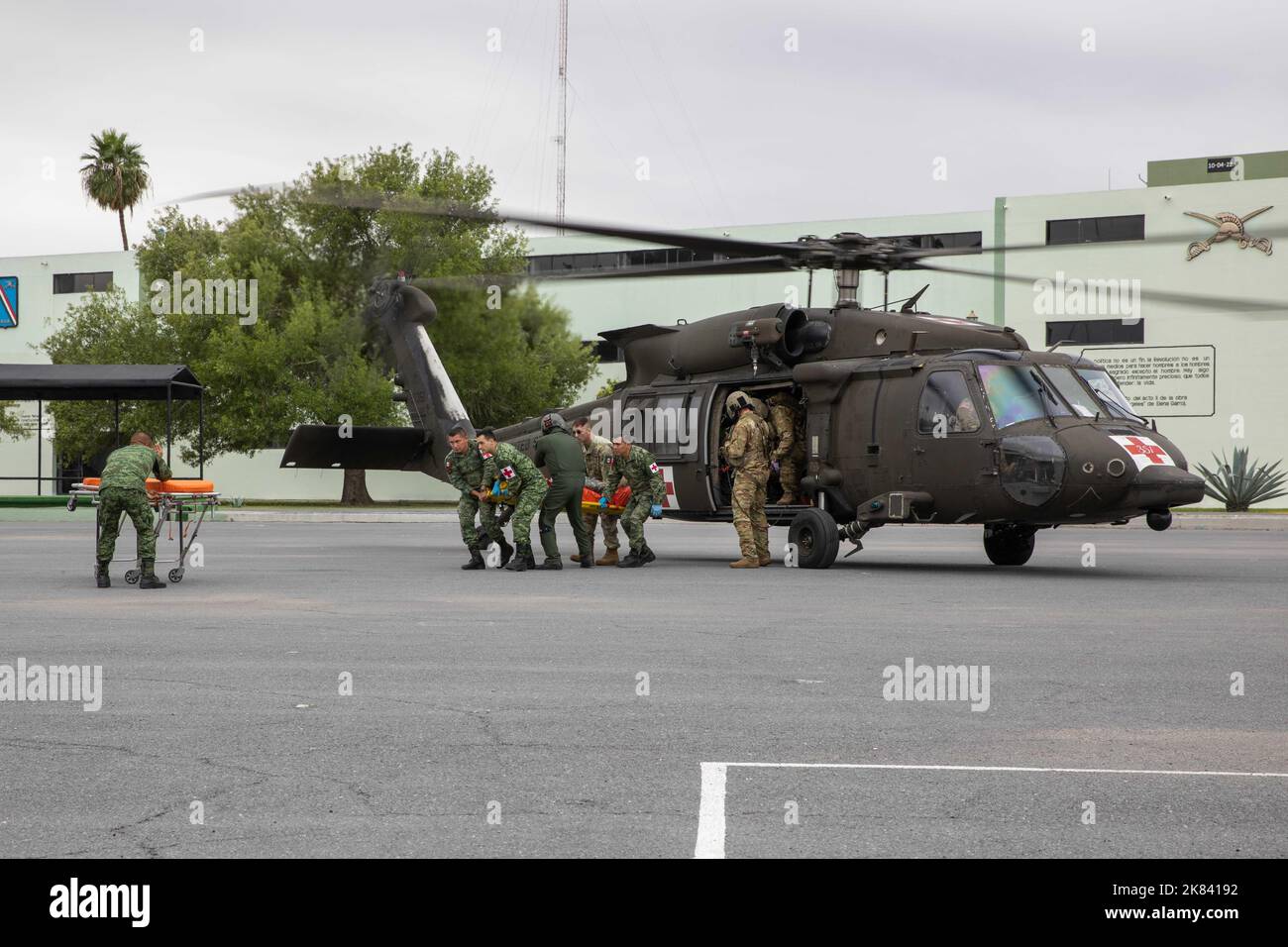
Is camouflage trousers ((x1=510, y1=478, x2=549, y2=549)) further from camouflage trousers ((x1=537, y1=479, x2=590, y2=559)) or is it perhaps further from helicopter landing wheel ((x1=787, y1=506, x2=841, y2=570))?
helicopter landing wheel ((x1=787, y1=506, x2=841, y2=570))

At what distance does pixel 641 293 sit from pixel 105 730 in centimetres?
4826

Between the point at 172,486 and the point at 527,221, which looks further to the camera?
the point at 172,486

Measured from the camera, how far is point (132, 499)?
48.6 feet

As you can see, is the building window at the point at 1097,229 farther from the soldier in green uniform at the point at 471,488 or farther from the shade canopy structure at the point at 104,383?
the soldier in green uniform at the point at 471,488

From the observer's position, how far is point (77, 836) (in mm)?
4883

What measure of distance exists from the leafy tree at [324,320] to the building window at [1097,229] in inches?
658

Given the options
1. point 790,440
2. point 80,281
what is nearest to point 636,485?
point 790,440

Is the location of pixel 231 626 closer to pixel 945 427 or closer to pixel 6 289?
pixel 945 427

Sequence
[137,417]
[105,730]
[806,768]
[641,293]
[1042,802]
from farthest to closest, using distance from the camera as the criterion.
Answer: [641,293] → [137,417] → [105,730] → [806,768] → [1042,802]

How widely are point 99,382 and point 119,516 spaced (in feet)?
49.1

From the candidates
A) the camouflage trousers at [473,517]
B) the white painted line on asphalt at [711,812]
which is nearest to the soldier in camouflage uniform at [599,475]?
the camouflage trousers at [473,517]

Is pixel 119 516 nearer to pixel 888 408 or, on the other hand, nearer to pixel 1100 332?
pixel 888 408

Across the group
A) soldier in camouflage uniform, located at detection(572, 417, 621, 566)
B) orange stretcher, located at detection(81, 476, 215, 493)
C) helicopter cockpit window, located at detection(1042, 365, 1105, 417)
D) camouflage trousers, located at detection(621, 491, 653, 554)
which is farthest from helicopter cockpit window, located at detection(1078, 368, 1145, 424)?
orange stretcher, located at detection(81, 476, 215, 493)
